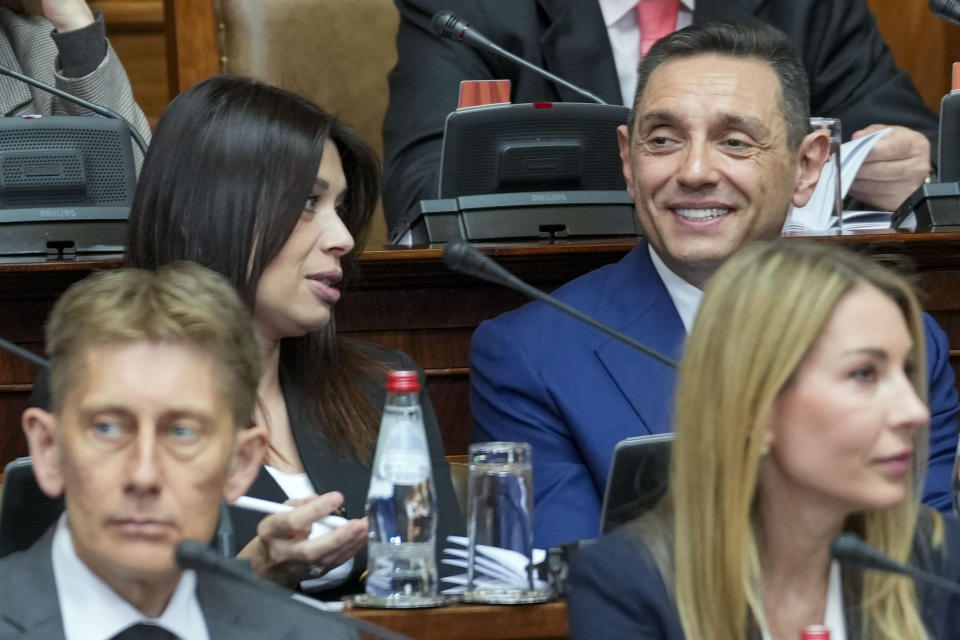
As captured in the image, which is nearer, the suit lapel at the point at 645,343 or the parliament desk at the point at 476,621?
the parliament desk at the point at 476,621

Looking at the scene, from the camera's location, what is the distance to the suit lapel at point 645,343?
2.18 metres

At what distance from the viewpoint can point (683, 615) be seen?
1.48 meters

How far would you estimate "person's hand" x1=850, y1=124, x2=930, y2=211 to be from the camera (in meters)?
3.02

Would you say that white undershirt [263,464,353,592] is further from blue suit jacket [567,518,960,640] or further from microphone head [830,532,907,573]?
microphone head [830,532,907,573]

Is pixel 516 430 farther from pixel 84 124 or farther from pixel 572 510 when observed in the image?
pixel 84 124

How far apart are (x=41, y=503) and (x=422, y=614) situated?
1.28 feet

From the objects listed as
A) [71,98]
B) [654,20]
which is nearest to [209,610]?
[71,98]

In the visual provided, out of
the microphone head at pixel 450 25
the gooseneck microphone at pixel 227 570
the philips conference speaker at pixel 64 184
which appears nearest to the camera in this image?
the gooseneck microphone at pixel 227 570

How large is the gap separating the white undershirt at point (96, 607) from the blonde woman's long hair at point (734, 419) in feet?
1.41

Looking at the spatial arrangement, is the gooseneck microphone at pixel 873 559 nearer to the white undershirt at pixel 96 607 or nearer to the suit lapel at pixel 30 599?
the white undershirt at pixel 96 607

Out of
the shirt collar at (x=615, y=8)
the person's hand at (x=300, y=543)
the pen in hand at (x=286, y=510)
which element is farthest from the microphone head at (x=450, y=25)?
the person's hand at (x=300, y=543)

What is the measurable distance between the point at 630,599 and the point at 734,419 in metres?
0.19

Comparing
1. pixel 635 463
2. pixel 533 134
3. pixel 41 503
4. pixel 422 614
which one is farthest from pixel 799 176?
pixel 41 503

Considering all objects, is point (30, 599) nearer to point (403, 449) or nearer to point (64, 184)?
point (403, 449)
